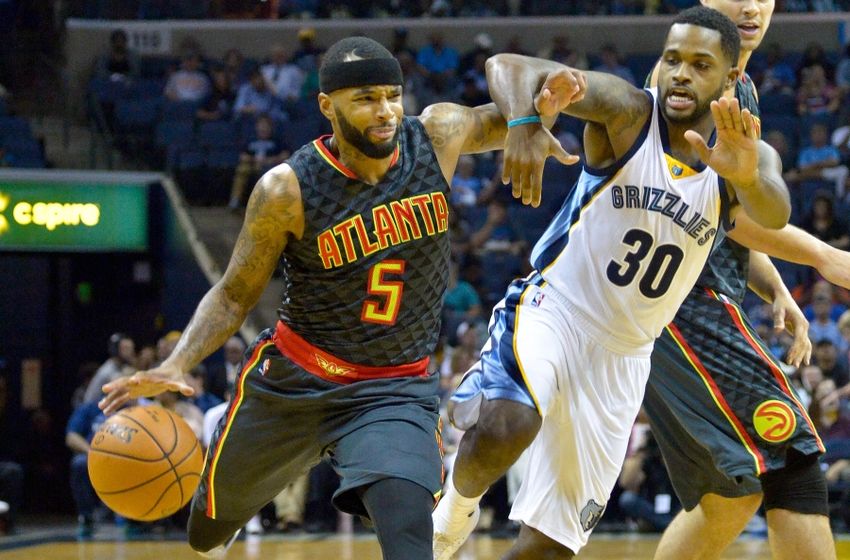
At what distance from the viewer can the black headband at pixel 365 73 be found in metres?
4.98

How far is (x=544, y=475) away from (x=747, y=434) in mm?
863

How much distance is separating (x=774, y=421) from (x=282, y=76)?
43.2ft

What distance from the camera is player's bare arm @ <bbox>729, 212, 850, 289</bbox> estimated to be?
5055mm

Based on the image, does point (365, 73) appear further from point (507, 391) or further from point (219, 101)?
point (219, 101)

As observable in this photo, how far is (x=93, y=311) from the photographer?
1717cm

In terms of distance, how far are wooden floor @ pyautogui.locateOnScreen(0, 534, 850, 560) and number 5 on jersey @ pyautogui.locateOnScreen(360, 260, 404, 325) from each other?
4.50 m

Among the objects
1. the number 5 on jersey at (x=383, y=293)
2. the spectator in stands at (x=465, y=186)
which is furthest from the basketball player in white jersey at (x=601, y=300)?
the spectator in stands at (x=465, y=186)

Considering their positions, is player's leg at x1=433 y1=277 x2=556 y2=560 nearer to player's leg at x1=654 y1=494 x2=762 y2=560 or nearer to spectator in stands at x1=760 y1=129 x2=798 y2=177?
player's leg at x1=654 y1=494 x2=762 y2=560

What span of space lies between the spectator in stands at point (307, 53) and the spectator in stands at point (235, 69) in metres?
0.69

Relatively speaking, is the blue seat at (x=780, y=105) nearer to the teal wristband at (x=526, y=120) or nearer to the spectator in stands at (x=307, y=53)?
the spectator in stands at (x=307, y=53)

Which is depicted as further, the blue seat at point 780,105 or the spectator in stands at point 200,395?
the blue seat at point 780,105

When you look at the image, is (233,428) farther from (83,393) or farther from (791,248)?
(83,393)

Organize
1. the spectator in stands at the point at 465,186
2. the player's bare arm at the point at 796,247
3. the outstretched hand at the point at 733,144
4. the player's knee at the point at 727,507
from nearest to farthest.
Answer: the outstretched hand at the point at 733,144 → the player's bare arm at the point at 796,247 → the player's knee at the point at 727,507 → the spectator in stands at the point at 465,186

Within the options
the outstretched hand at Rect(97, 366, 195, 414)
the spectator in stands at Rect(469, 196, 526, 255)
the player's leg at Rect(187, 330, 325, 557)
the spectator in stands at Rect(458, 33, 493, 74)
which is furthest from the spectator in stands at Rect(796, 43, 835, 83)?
the outstretched hand at Rect(97, 366, 195, 414)
